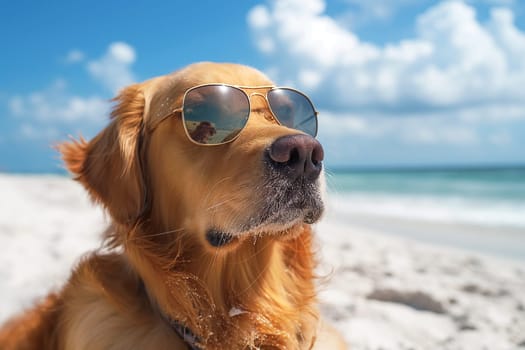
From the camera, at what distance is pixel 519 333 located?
11.7ft

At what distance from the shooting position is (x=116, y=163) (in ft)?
8.30

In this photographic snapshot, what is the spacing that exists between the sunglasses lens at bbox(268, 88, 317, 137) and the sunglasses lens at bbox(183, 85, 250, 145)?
0.23 meters

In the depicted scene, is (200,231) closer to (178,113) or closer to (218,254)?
(218,254)

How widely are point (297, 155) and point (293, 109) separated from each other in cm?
77

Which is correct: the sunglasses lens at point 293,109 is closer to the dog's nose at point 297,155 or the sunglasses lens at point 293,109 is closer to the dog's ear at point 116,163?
the dog's nose at point 297,155

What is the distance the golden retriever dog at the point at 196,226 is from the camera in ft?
7.26

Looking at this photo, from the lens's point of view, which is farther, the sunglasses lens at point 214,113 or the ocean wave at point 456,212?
the ocean wave at point 456,212

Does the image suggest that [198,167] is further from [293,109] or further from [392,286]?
[392,286]

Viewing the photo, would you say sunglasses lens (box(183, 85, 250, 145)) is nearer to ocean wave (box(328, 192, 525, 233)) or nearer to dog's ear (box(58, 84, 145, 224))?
dog's ear (box(58, 84, 145, 224))

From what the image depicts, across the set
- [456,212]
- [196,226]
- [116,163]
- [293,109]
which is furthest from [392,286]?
[456,212]

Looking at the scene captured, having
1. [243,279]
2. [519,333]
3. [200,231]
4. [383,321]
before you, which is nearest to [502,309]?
[519,333]

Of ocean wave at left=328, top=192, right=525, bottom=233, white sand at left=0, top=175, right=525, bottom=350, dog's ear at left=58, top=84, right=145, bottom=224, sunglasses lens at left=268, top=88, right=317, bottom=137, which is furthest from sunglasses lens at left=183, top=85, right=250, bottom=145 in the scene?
ocean wave at left=328, top=192, right=525, bottom=233

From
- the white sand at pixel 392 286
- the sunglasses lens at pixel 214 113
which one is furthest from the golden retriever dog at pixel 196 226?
the white sand at pixel 392 286

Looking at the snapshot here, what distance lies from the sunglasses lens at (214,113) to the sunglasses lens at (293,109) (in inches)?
9.2
